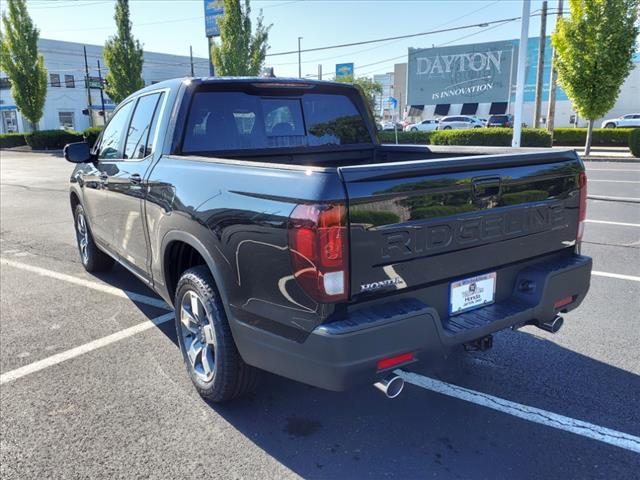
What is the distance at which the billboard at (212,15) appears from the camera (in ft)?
89.4

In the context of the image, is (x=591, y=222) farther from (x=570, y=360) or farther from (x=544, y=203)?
(x=544, y=203)

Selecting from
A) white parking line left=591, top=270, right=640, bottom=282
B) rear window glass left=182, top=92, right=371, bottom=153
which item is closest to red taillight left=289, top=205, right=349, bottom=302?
rear window glass left=182, top=92, right=371, bottom=153

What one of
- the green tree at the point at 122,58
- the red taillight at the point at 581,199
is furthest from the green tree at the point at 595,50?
the green tree at the point at 122,58

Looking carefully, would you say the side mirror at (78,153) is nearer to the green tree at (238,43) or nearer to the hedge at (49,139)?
the green tree at (238,43)

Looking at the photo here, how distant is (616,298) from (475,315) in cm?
284

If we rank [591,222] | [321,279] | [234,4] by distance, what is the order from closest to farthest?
[321,279]
[591,222]
[234,4]

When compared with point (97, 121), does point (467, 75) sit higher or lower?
higher

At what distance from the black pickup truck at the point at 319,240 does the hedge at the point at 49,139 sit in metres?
35.3

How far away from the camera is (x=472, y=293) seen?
111 inches

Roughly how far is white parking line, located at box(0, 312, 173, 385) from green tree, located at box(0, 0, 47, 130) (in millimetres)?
37056

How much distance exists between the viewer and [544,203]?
119 inches

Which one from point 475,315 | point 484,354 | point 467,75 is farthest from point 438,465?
point 467,75

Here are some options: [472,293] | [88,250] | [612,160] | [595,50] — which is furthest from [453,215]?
[612,160]

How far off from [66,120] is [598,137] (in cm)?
5393
